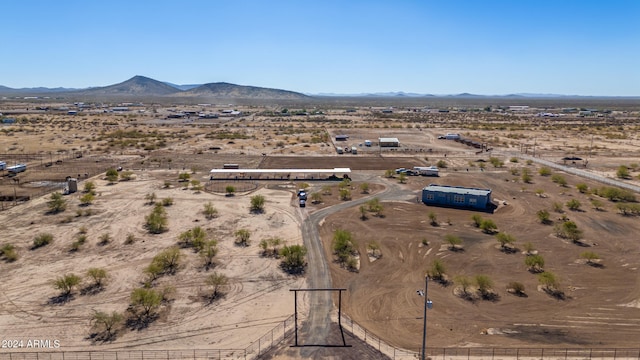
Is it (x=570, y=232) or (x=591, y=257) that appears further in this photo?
(x=570, y=232)

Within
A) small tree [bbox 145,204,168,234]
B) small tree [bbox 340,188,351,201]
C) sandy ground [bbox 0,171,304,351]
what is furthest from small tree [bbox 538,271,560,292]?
small tree [bbox 145,204,168,234]

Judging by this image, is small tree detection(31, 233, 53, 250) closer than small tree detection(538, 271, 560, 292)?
No

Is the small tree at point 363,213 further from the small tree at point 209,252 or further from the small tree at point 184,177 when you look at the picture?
the small tree at point 184,177

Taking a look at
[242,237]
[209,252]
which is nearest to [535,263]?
[242,237]

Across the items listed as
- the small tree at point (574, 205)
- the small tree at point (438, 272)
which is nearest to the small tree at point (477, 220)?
the small tree at point (438, 272)

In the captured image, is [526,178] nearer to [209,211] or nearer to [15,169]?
[209,211]

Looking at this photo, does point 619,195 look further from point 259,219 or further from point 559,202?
point 259,219

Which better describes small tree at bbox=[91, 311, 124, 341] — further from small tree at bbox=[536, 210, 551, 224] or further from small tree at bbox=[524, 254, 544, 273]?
small tree at bbox=[536, 210, 551, 224]
